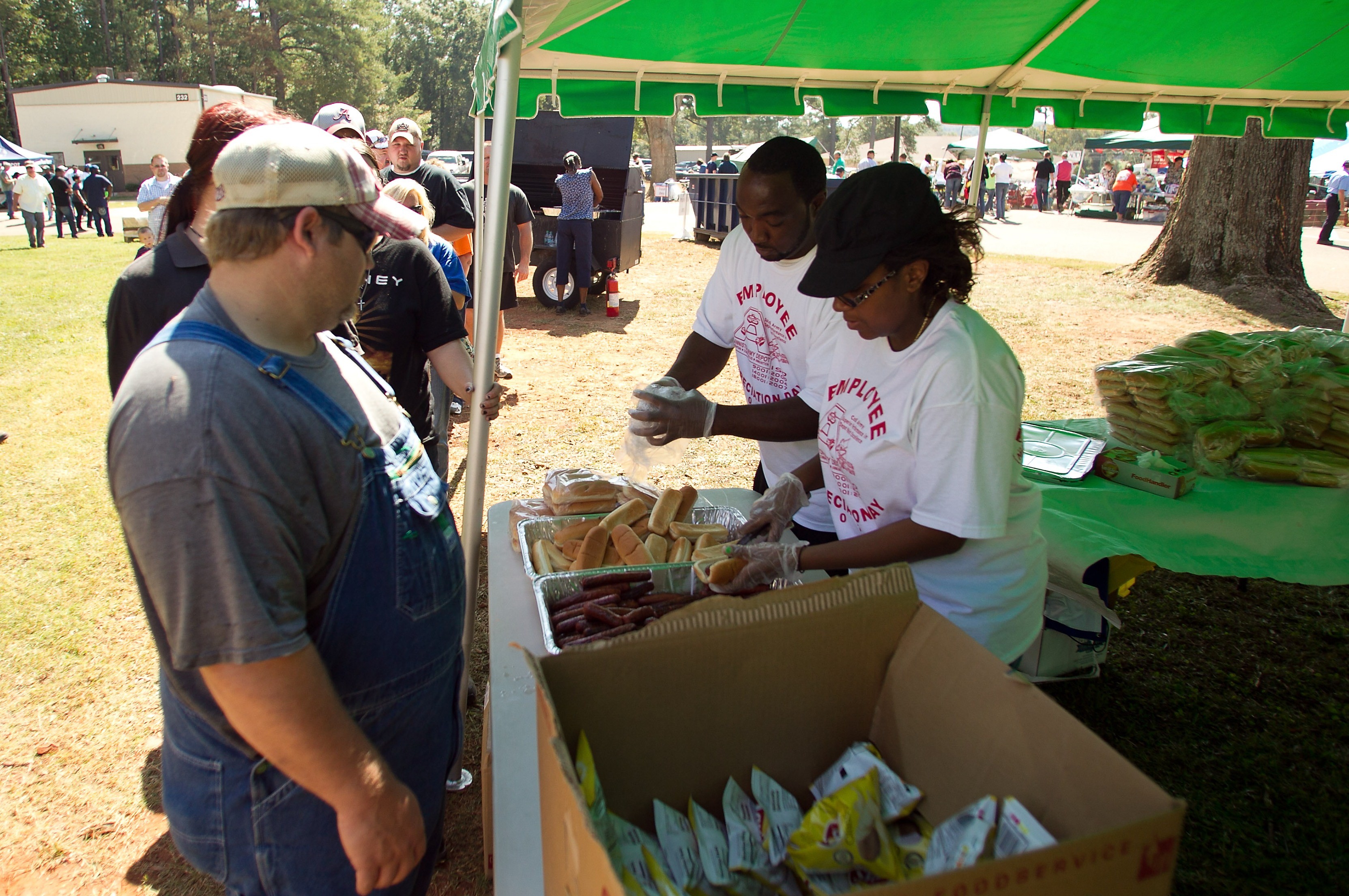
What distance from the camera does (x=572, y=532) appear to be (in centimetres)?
238

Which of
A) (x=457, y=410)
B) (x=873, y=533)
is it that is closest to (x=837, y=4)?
(x=873, y=533)

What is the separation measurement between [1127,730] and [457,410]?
555 cm

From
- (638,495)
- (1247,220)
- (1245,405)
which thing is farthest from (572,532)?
(1247,220)

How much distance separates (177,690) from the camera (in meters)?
1.24

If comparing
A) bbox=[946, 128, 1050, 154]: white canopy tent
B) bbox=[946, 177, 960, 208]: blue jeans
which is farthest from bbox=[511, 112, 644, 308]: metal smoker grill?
bbox=[946, 128, 1050, 154]: white canopy tent

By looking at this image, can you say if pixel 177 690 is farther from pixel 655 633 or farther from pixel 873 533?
pixel 873 533

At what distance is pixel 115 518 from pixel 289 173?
5.40 meters

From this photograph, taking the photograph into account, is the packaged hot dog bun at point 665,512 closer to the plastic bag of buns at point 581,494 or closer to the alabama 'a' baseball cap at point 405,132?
the plastic bag of buns at point 581,494

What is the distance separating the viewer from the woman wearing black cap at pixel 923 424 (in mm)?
1646

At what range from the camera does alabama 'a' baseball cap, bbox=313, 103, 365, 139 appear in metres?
4.02

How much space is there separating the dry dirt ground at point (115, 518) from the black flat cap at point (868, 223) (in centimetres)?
130

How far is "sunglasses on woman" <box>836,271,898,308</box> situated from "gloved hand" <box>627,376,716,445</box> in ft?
2.54

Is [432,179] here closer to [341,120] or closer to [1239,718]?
[341,120]

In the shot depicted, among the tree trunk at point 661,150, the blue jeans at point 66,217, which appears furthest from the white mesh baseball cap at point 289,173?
the tree trunk at point 661,150
